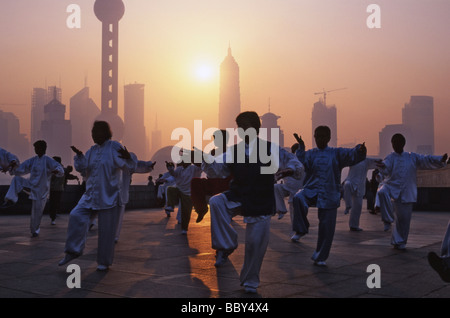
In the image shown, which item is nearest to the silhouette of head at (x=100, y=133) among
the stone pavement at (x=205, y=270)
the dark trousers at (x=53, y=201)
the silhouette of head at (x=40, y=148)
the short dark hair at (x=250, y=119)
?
the stone pavement at (x=205, y=270)

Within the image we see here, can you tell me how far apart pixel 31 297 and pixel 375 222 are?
1214 cm

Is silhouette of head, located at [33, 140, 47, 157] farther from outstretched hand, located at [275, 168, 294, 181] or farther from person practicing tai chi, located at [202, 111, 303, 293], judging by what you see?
outstretched hand, located at [275, 168, 294, 181]

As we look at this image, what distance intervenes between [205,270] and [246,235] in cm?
140

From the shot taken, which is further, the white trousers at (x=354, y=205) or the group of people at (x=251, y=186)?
the white trousers at (x=354, y=205)

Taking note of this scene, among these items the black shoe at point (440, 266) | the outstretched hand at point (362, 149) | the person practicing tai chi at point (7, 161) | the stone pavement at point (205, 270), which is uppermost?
the outstretched hand at point (362, 149)

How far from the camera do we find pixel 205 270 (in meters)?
7.19

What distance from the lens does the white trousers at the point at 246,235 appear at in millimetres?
5741

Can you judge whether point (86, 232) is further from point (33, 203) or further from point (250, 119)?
point (33, 203)

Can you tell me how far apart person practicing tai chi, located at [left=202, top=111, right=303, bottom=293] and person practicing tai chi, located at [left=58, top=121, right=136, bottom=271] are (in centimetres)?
154

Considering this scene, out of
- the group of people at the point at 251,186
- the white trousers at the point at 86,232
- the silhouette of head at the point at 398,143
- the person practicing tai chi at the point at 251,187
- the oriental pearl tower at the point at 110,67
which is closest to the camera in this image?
the person practicing tai chi at the point at 251,187

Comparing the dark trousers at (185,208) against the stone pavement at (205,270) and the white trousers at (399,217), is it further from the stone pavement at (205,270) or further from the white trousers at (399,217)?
the white trousers at (399,217)

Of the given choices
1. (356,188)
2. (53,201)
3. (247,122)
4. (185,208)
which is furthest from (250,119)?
(53,201)
